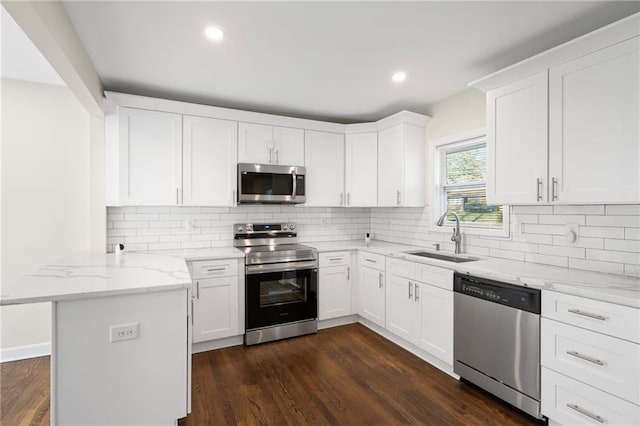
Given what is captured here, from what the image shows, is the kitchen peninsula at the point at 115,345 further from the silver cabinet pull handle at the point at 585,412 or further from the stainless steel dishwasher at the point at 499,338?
the silver cabinet pull handle at the point at 585,412

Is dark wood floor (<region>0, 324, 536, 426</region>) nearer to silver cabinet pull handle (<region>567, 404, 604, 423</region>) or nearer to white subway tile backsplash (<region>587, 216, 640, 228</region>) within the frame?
silver cabinet pull handle (<region>567, 404, 604, 423</region>)

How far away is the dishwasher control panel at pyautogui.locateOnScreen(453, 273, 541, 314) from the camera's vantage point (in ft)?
6.53

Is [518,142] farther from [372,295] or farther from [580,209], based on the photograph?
[372,295]

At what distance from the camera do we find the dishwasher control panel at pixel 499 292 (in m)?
1.99

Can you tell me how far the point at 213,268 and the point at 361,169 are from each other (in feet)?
6.72

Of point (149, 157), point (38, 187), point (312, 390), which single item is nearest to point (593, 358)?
point (312, 390)

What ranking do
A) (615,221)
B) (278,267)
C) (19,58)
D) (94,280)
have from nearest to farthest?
(94,280)
(615,221)
(19,58)
(278,267)

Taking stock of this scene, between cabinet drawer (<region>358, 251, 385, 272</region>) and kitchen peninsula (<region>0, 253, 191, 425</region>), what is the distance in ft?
6.64

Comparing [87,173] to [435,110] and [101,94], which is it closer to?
[101,94]

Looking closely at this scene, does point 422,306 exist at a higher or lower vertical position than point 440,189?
lower

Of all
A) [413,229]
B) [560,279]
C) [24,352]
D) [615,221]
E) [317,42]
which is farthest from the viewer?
[413,229]

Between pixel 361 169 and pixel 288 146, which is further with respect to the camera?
pixel 361 169

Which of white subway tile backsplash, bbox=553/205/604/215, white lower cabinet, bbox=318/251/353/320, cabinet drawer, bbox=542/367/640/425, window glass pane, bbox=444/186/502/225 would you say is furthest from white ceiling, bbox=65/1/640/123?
cabinet drawer, bbox=542/367/640/425

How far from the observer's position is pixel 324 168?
3898mm
